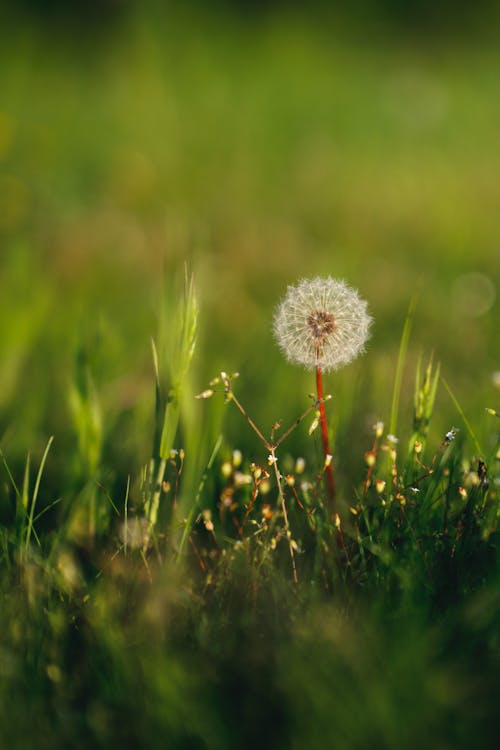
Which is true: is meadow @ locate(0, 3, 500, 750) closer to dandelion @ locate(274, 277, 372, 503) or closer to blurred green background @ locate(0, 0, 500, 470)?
blurred green background @ locate(0, 0, 500, 470)

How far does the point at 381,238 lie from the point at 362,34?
15.8 ft

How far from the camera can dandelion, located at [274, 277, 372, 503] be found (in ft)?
4.15

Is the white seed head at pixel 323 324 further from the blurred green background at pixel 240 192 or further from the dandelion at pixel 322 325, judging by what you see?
the blurred green background at pixel 240 192

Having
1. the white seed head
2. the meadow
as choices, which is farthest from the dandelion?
the meadow

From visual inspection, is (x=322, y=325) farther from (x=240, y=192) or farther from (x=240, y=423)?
(x=240, y=192)

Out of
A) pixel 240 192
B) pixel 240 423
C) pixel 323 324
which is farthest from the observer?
pixel 240 192

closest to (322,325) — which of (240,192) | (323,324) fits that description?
(323,324)

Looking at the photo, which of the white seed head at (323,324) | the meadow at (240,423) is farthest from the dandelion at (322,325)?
the meadow at (240,423)

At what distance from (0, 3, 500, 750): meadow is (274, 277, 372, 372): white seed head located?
0.45ft

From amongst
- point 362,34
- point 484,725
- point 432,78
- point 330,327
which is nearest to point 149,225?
point 330,327

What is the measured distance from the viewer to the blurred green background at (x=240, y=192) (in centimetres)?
230

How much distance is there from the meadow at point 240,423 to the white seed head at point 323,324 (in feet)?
0.45

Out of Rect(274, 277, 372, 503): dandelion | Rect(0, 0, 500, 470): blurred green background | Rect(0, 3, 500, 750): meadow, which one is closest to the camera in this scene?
Rect(0, 3, 500, 750): meadow

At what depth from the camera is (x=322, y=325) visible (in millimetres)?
1269
